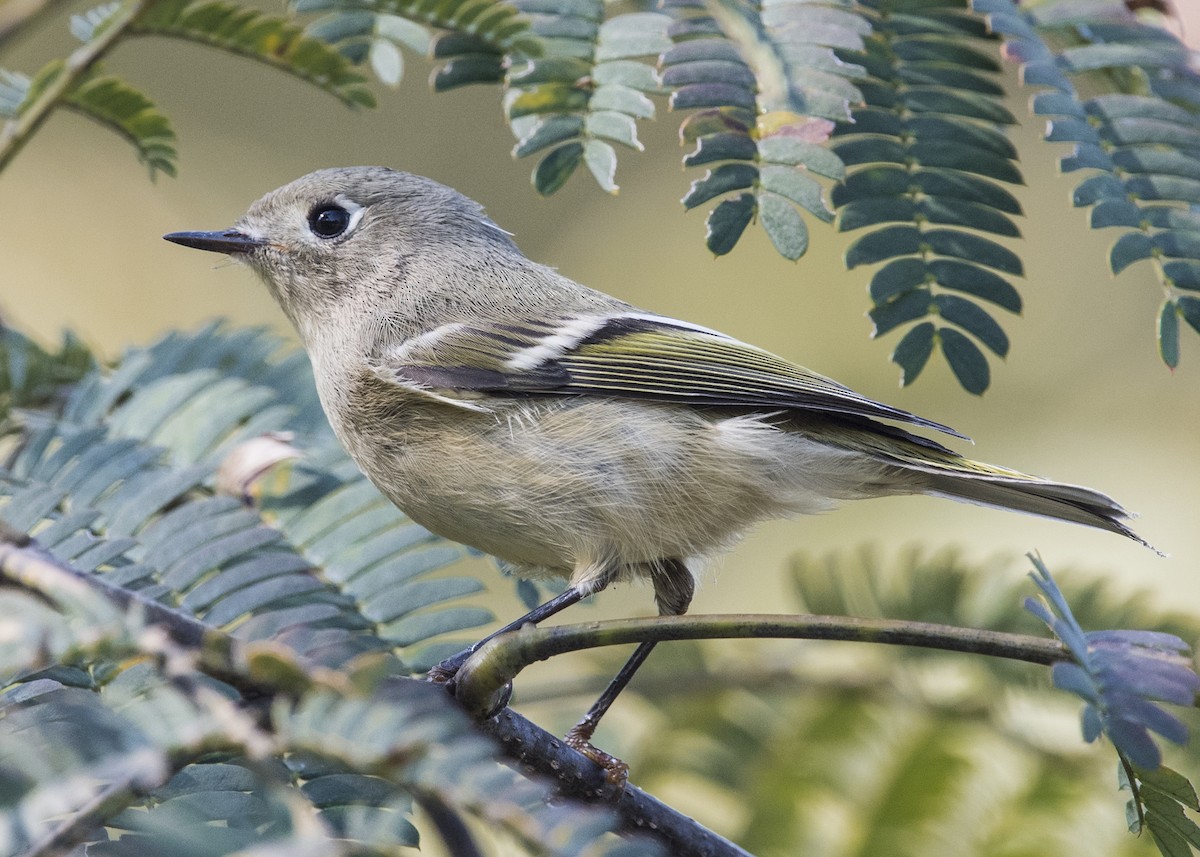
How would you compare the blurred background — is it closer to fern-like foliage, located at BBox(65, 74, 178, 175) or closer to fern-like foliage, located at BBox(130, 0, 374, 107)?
fern-like foliage, located at BBox(65, 74, 178, 175)

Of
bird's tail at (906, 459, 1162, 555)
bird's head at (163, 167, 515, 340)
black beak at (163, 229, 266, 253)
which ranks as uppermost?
bird's tail at (906, 459, 1162, 555)

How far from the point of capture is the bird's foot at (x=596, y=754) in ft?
4.78

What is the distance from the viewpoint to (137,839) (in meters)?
0.71

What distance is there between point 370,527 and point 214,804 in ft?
2.61

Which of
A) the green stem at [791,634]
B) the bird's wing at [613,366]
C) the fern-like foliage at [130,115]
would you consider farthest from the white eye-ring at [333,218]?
the green stem at [791,634]

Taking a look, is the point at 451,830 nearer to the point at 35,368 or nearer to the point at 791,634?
the point at 791,634

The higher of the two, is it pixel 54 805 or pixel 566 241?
pixel 566 241

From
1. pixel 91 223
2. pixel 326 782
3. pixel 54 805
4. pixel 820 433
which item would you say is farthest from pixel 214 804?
pixel 91 223

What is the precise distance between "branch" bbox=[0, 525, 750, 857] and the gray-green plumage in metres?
0.53

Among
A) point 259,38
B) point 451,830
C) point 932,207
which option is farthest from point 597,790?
point 259,38

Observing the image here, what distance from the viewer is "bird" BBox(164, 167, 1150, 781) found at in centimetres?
188

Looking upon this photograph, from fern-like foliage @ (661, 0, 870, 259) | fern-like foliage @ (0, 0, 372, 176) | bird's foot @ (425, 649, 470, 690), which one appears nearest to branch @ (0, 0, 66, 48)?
fern-like foliage @ (0, 0, 372, 176)

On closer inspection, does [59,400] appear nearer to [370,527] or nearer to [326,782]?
[370,527]

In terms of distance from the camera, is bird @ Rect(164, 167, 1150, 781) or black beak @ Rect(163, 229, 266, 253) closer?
bird @ Rect(164, 167, 1150, 781)
